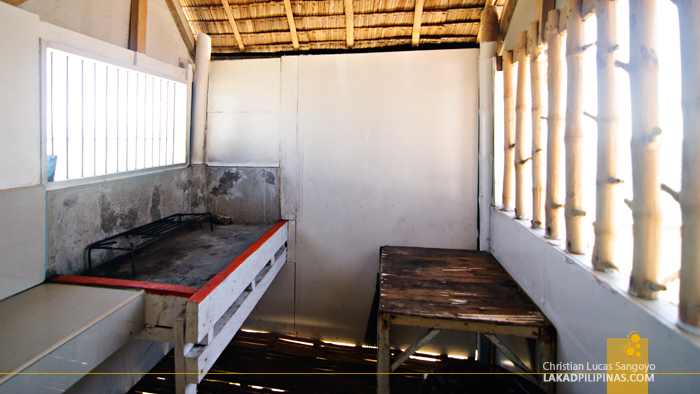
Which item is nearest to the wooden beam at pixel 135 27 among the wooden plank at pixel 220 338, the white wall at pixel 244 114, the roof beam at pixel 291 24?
the white wall at pixel 244 114

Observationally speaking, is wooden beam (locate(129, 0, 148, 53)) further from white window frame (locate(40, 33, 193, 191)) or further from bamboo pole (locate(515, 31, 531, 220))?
bamboo pole (locate(515, 31, 531, 220))

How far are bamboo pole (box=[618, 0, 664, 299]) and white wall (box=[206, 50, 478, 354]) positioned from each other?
6.69 ft

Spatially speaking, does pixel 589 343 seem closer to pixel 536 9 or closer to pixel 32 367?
pixel 536 9

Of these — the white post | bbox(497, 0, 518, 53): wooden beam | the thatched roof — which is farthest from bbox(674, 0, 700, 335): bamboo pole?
the white post

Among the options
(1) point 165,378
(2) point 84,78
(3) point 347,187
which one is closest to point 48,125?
(2) point 84,78

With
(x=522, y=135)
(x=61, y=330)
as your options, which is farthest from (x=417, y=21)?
(x=61, y=330)

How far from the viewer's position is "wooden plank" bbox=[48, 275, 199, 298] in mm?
1906

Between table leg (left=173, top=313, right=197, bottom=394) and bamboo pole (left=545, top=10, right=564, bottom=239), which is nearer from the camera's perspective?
table leg (left=173, top=313, right=197, bottom=394)

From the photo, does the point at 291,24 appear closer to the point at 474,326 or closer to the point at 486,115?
the point at 486,115

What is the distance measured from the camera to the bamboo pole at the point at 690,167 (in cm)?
108

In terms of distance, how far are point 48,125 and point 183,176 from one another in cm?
143

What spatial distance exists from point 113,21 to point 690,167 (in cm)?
366

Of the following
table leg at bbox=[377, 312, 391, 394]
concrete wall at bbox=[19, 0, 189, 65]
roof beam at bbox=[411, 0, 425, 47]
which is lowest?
table leg at bbox=[377, 312, 391, 394]

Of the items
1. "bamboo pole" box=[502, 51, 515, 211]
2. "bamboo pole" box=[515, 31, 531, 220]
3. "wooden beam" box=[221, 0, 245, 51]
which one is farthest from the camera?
"wooden beam" box=[221, 0, 245, 51]
